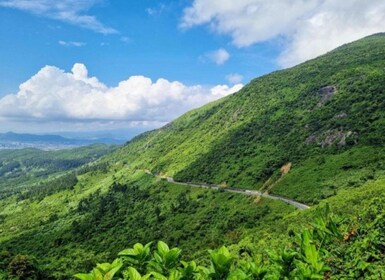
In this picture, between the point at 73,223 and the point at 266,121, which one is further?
the point at 266,121

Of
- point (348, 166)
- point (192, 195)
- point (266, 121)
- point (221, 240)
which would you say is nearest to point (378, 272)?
point (221, 240)

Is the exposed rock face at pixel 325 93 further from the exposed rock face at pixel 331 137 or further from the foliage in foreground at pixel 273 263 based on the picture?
the foliage in foreground at pixel 273 263

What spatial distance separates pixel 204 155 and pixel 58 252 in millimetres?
82301

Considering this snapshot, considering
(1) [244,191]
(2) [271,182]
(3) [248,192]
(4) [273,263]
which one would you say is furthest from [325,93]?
(4) [273,263]

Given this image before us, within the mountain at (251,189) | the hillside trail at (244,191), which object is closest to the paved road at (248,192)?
the hillside trail at (244,191)

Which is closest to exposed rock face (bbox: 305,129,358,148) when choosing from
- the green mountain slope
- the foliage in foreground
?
the green mountain slope

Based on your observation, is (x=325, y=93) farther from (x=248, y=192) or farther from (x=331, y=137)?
(x=248, y=192)

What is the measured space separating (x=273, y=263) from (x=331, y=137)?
138305mm

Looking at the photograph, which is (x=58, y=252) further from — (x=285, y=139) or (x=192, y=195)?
(x=285, y=139)

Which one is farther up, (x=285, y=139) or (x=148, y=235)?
(x=285, y=139)

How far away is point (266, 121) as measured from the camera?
646 ft

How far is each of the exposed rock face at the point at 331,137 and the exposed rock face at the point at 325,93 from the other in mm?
39759

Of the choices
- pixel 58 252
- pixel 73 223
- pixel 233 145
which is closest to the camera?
pixel 58 252

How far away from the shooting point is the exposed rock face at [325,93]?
183m
